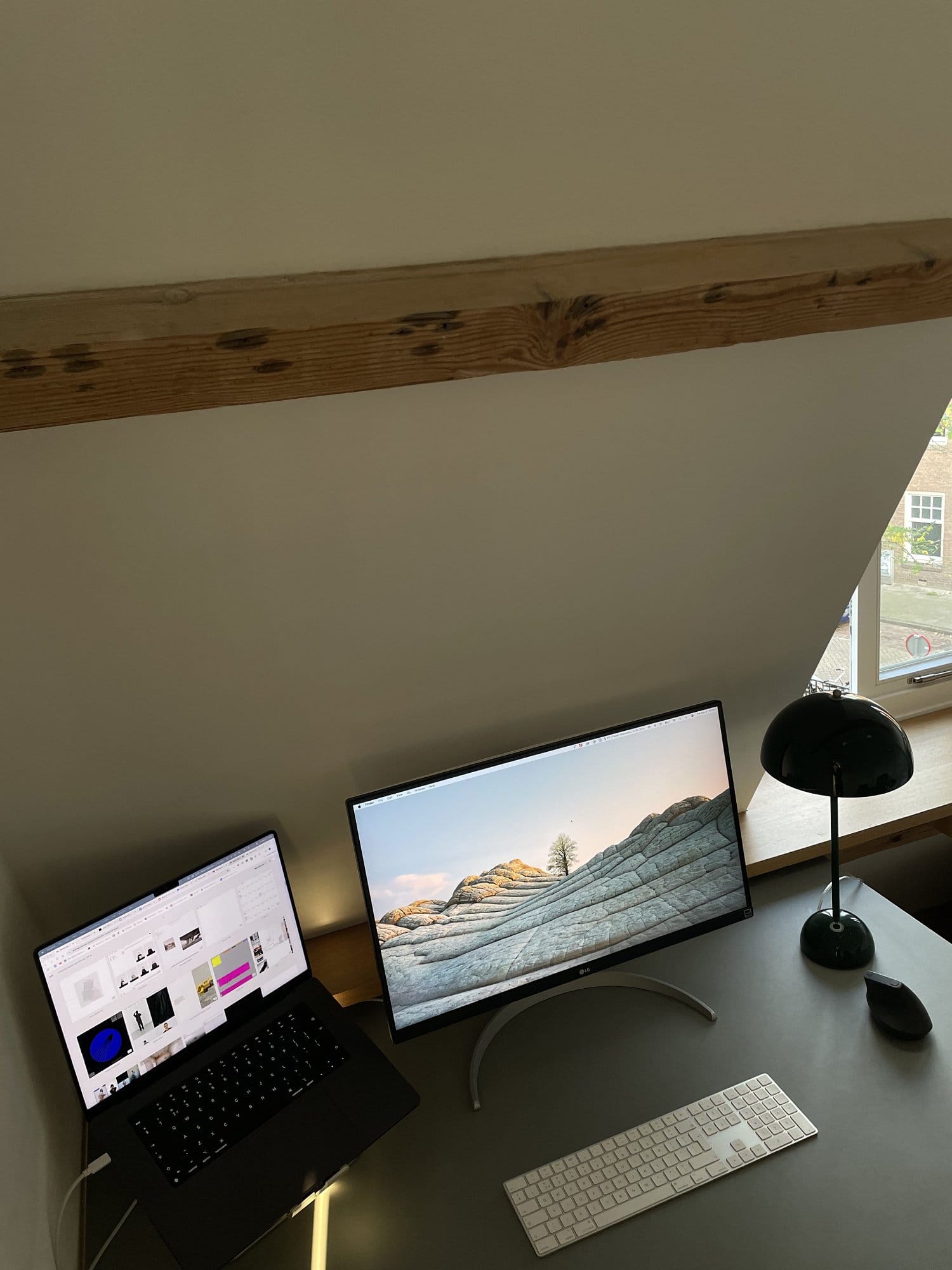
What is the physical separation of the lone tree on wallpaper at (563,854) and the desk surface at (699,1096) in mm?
283

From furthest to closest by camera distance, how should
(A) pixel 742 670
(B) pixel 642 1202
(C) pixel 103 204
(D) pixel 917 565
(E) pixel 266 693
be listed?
1. (D) pixel 917 565
2. (A) pixel 742 670
3. (E) pixel 266 693
4. (B) pixel 642 1202
5. (C) pixel 103 204

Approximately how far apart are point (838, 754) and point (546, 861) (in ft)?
1.71

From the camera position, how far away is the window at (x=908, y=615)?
2381 millimetres

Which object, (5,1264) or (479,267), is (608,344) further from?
(5,1264)

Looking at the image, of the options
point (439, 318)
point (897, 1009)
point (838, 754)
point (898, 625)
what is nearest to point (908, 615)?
point (898, 625)

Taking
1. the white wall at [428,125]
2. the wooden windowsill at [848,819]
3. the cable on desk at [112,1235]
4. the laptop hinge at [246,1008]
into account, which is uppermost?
the white wall at [428,125]

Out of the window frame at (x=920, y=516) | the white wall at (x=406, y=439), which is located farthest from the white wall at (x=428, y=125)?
the window frame at (x=920, y=516)

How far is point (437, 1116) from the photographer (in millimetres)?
1433

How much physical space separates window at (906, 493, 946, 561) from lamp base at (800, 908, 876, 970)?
44.6 inches

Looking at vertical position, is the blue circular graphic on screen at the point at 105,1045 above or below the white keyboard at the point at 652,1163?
above

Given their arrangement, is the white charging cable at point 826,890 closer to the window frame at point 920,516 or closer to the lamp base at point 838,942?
the lamp base at point 838,942

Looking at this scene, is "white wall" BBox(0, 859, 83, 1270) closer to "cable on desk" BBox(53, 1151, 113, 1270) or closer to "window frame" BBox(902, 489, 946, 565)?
"cable on desk" BBox(53, 1151, 113, 1270)

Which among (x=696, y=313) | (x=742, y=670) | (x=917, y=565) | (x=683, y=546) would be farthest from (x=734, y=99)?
(x=917, y=565)

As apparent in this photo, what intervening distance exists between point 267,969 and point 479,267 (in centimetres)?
110
